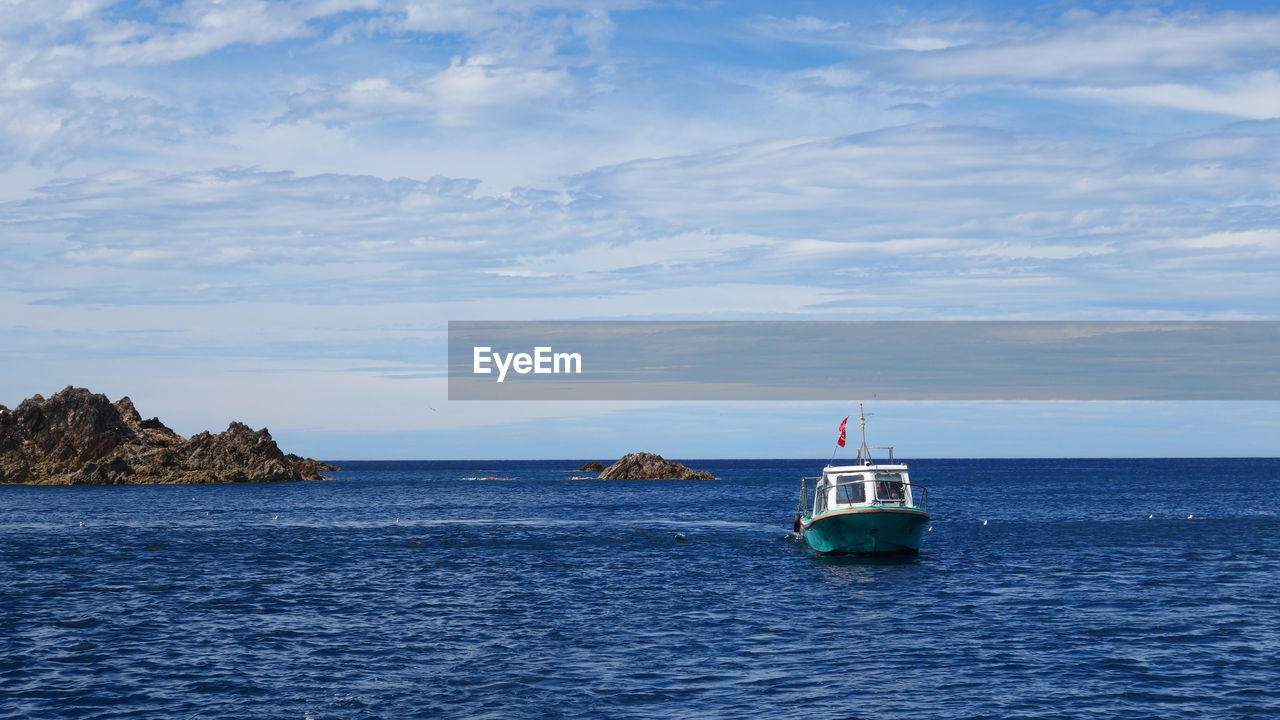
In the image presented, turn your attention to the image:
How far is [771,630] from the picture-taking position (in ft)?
116

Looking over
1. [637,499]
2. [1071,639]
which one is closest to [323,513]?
[637,499]

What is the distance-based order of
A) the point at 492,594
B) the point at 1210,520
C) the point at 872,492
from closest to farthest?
the point at 492,594 → the point at 872,492 → the point at 1210,520

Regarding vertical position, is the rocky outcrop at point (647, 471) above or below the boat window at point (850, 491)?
below

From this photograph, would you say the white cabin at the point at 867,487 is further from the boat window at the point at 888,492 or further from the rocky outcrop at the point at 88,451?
the rocky outcrop at the point at 88,451

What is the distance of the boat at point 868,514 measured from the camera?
52969 mm

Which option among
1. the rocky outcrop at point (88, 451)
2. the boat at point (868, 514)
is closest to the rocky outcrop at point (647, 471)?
the rocky outcrop at point (88, 451)

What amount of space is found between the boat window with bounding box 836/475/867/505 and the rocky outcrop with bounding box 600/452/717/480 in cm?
13548

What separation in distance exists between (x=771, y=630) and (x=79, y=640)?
21332 mm

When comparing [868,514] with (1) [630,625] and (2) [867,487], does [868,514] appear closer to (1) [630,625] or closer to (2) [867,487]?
(2) [867,487]

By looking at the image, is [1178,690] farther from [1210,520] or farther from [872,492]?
[1210,520]

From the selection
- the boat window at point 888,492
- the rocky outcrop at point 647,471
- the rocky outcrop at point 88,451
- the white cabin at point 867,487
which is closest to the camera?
the white cabin at point 867,487

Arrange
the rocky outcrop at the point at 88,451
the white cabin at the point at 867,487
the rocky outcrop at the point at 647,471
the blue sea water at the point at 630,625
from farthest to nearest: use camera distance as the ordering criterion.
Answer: the rocky outcrop at the point at 647,471 → the rocky outcrop at the point at 88,451 → the white cabin at the point at 867,487 → the blue sea water at the point at 630,625

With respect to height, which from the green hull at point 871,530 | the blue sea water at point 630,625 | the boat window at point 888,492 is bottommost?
the blue sea water at point 630,625

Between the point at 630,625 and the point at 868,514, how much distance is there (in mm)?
19890
